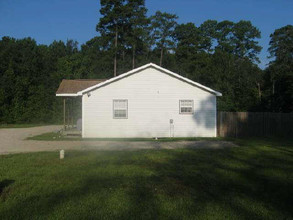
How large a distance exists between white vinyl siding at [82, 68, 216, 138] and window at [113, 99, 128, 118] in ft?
0.61

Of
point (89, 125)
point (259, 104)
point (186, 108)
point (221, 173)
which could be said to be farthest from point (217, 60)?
point (221, 173)

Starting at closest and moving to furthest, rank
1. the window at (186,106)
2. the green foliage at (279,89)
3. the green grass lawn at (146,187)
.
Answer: the green grass lawn at (146,187) < the window at (186,106) < the green foliage at (279,89)

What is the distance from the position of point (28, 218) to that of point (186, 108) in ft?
49.2

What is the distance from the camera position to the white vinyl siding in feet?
62.6

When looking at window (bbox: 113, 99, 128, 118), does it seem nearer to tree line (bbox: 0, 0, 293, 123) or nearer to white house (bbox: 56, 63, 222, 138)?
white house (bbox: 56, 63, 222, 138)

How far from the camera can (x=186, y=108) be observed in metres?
19.4

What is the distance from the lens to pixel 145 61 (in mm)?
53281

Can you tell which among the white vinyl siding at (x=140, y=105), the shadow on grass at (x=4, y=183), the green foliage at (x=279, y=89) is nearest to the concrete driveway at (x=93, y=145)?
the white vinyl siding at (x=140, y=105)

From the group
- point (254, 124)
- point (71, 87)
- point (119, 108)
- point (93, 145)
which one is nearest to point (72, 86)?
point (71, 87)

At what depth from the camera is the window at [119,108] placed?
19172mm

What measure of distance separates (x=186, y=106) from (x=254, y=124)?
16.4 feet

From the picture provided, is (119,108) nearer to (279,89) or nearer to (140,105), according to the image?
(140,105)

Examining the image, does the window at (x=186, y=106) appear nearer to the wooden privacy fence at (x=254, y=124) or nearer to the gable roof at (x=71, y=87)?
the wooden privacy fence at (x=254, y=124)

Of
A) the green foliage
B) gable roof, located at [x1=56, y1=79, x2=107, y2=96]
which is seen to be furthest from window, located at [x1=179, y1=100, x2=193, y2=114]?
the green foliage
